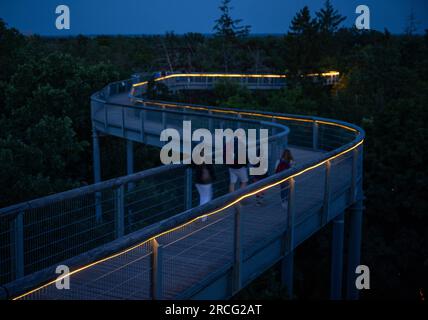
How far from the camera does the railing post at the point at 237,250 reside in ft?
23.4

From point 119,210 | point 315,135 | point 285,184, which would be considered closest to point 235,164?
point 285,184

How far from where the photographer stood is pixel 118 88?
34.7m

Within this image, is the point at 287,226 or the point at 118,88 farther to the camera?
the point at 118,88

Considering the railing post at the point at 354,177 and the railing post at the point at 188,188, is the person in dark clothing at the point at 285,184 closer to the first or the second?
the railing post at the point at 188,188

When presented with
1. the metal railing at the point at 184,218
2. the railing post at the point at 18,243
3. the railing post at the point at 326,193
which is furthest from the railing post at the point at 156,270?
the railing post at the point at 326,193

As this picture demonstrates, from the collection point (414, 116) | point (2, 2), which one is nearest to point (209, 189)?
point (414, 116)

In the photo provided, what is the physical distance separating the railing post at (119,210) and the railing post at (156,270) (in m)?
2.83

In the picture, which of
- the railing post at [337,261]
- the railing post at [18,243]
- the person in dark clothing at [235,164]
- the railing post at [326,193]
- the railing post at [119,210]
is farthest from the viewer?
the railing post at [337,261]

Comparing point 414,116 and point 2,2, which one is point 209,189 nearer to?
point 414,116

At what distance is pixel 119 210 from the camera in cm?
867

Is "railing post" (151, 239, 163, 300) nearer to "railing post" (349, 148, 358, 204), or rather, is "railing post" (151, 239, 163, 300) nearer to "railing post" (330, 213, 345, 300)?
"railing post" (349, 148, 358, 204)

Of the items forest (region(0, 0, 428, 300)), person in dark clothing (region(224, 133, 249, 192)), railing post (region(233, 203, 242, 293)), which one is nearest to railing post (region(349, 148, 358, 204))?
forest (region(0, 0, 428, 300))

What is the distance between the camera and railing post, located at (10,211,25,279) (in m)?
6.93

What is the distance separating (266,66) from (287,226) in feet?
218
